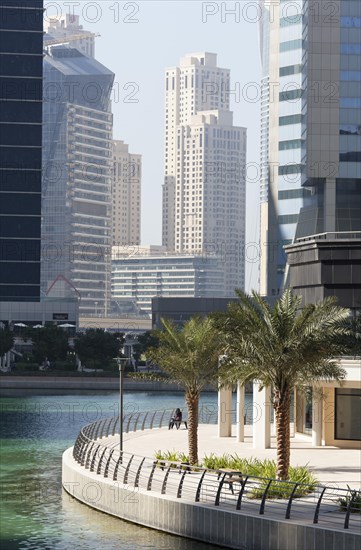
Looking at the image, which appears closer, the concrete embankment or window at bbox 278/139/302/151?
the concrete embankment

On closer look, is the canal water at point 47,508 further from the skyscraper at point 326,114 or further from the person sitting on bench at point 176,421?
the skyscraper at point 326,114

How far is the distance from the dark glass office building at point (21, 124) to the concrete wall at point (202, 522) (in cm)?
15662

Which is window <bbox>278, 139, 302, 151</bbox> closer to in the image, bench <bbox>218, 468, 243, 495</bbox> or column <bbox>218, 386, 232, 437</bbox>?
column <bbox>218, 386, 232, 437</bbox>

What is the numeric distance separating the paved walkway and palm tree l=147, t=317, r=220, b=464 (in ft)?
11.2

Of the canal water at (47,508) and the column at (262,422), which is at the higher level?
the column at (262,422)

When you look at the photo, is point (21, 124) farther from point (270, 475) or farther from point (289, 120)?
point (270, 475)

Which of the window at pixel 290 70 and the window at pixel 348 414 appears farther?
the window at pixel 290 70

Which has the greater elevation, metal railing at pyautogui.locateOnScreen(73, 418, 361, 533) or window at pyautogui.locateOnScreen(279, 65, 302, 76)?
window at pyautogui.locateOnScreen(279, 65, 302, 76)

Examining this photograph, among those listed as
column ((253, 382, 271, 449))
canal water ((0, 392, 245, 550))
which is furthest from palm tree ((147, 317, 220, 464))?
column ((253, 382, 271, 449))

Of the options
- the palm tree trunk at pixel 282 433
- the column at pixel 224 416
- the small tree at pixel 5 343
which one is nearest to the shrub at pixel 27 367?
the small tree at pixel 5 343

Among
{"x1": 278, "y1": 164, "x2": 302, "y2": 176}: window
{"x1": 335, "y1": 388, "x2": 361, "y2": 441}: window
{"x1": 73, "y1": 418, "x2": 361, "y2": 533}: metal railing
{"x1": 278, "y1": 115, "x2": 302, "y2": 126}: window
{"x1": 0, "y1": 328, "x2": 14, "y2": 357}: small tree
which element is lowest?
{"x1": 73, "y1": 418, "x2": 361, "y2": 533}: metal railing

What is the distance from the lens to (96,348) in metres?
152

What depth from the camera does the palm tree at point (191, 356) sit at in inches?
1822

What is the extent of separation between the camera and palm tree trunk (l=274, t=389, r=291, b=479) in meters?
40.7
